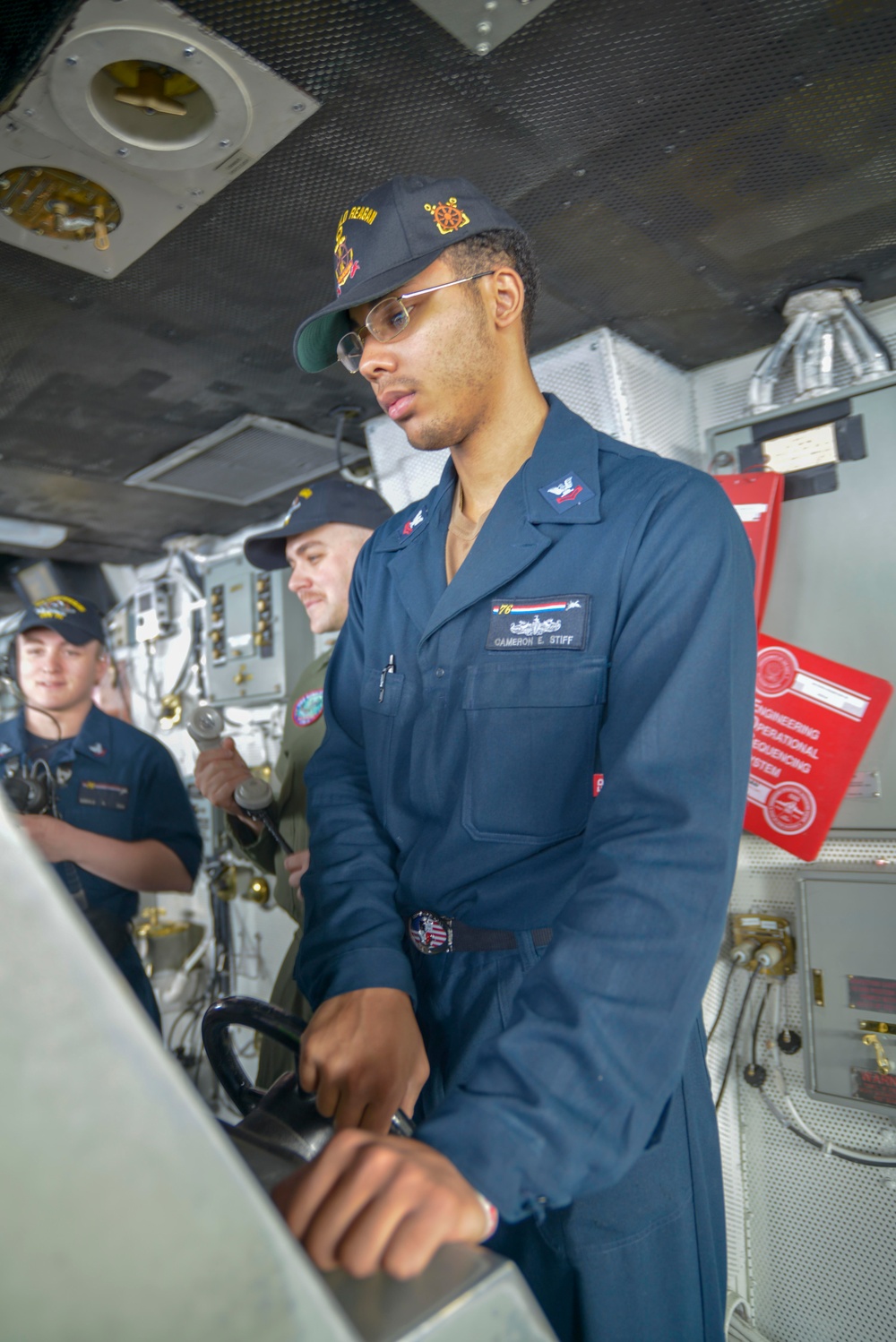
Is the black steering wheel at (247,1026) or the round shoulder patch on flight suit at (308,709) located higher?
the round shoulder patch on flight suit at (308,709)

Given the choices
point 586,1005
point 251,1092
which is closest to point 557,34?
point 586,1005

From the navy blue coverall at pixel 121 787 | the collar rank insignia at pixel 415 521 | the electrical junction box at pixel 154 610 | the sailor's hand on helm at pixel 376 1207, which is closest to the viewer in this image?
the sailor's hand on helm at pixel 376 1207

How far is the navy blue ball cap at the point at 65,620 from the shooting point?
3387 millimetres

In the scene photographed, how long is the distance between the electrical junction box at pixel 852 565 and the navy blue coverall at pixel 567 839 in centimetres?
139

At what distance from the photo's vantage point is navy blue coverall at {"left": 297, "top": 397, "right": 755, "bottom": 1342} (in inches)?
30.0

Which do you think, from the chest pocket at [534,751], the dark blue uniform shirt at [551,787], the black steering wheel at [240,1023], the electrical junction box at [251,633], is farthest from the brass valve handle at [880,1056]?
the electrical junction box at [251,633]

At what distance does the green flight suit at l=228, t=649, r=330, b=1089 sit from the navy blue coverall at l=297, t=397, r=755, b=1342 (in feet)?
4.15

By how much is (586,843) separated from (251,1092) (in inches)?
21.4

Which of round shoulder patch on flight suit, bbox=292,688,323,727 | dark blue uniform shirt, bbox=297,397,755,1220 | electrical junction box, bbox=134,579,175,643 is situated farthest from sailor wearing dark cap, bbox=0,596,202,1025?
dark blue uniform shirt, bbox=297,397,755,1220

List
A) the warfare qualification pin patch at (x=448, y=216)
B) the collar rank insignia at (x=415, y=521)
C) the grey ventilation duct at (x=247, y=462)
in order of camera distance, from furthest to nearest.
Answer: the grey ventilation duct at (x=247, y=462)
the collar rank insignia at (x=415, y=521)
the warfare qualification pin patch at (x=448, y=216)

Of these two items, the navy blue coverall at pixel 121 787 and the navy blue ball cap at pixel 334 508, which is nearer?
the navy blue ball cap at pixel 334 508

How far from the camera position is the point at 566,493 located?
1.29 metres

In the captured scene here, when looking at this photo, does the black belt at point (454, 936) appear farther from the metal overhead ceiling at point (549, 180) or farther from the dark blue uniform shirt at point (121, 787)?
the dark blue uniform shirt at point (121, 787)

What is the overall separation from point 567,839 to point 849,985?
1.64 metres
